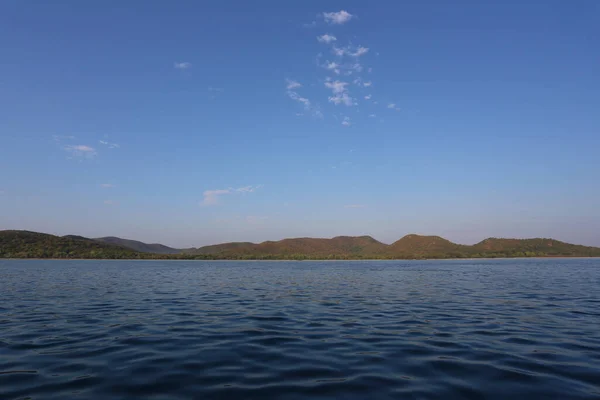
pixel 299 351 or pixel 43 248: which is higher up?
pixel 43 248

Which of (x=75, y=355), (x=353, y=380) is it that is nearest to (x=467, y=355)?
(x=353, y=380)

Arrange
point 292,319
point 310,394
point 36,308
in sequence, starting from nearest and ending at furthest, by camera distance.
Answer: point 310,394 → point 292,319 → point 36,308

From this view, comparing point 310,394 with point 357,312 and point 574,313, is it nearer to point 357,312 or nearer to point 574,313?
point 357,312

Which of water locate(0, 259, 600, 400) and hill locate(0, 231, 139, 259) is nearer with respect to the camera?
water locate(0, 259, 600, 400)

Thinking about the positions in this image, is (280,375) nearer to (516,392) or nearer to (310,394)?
(310,394)

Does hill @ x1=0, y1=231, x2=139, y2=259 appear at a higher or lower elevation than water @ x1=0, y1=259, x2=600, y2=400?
higher

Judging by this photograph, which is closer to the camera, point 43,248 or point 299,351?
point 299,351

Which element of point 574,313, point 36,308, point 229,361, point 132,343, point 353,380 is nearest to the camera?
point 353,380

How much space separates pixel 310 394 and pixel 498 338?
31.2 feet

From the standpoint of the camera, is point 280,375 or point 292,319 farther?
point 292,319

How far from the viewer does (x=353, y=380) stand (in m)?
8.52

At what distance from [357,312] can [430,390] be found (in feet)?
37.0

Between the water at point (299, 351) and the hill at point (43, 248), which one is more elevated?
the hill at point (43, 248)

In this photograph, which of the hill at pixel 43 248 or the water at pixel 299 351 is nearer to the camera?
the water at pixel 299 351
